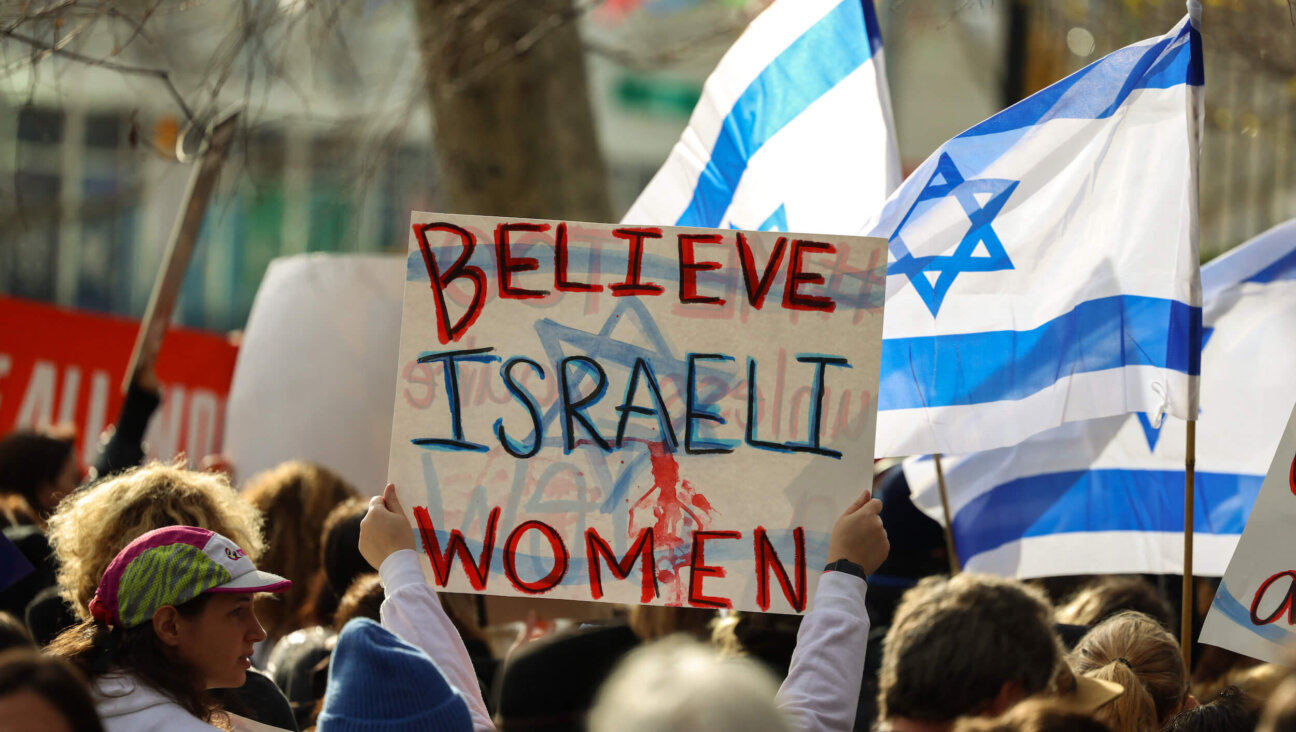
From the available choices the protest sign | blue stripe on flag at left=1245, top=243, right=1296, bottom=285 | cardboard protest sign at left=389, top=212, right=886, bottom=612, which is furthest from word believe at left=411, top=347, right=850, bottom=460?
the protest sign

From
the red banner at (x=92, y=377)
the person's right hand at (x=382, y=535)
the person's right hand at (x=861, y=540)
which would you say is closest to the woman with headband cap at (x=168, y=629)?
the person's right hand at (x=382, y=535)

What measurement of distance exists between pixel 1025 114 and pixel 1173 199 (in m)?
0.45

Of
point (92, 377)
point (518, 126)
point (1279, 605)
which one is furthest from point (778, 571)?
point (518, 126)

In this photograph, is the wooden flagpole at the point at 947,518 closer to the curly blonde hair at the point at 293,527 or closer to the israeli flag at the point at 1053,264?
the israeli flag at the point at 1053,264

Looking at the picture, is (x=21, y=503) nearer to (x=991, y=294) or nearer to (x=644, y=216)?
(x=644, y=216)

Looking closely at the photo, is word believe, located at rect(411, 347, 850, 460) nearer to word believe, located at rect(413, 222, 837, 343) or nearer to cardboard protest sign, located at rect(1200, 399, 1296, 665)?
word believe, located at rect(413, 222, 837, 343)

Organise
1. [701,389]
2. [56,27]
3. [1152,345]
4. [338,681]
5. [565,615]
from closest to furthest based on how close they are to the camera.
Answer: [338,681] < [701,389] < [1152,345] < [56,27] < [565,615]

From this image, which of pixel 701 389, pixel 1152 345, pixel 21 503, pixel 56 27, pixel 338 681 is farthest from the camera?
pixel 21 503

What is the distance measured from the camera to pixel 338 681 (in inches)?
81.7

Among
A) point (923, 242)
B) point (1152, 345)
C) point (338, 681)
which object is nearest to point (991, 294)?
point (923, 242)

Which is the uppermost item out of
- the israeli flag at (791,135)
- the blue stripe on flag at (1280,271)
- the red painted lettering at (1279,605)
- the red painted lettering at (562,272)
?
the israeli flag at (791,135)

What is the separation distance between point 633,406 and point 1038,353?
1112mm

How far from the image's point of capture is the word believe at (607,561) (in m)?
2.89

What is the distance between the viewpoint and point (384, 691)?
80.2 inches
